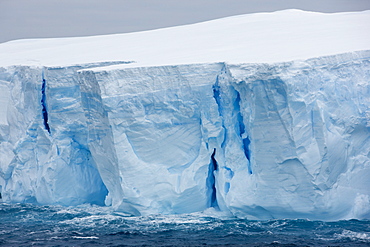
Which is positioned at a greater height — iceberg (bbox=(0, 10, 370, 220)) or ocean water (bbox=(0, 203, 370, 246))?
iceberg (bbox=(0, 10, 370, 220))

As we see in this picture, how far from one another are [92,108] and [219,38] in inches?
190

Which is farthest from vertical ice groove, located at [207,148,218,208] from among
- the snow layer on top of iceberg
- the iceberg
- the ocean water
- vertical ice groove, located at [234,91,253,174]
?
the snow layer on top of iceberg

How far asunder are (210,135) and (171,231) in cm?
232

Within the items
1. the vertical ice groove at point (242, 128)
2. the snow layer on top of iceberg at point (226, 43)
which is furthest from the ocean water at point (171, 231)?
the snow layer on top of iceberg at point (226, 43)

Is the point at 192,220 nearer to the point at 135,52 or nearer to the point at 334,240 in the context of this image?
the point at 334,240

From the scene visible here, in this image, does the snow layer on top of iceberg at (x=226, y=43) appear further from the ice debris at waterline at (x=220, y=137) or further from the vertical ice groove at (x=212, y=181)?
the vertical ice groove at (x=212, y=181)

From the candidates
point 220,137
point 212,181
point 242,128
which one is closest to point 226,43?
point 242,128

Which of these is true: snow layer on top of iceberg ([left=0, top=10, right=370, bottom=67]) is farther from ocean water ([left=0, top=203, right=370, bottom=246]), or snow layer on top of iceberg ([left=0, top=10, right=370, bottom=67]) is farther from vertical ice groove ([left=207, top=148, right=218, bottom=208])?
ocean water ([left=0, top=203, right=370, bottom=246])

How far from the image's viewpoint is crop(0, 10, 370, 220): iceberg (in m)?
12.3

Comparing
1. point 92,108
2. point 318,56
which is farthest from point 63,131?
point 318,56

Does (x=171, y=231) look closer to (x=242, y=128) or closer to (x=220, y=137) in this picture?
(x=220, y=137)

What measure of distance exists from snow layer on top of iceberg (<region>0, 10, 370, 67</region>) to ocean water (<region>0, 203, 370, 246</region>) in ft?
11.6

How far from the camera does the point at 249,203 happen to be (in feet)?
41.0

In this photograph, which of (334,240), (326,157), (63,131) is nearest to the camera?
(334,240)
